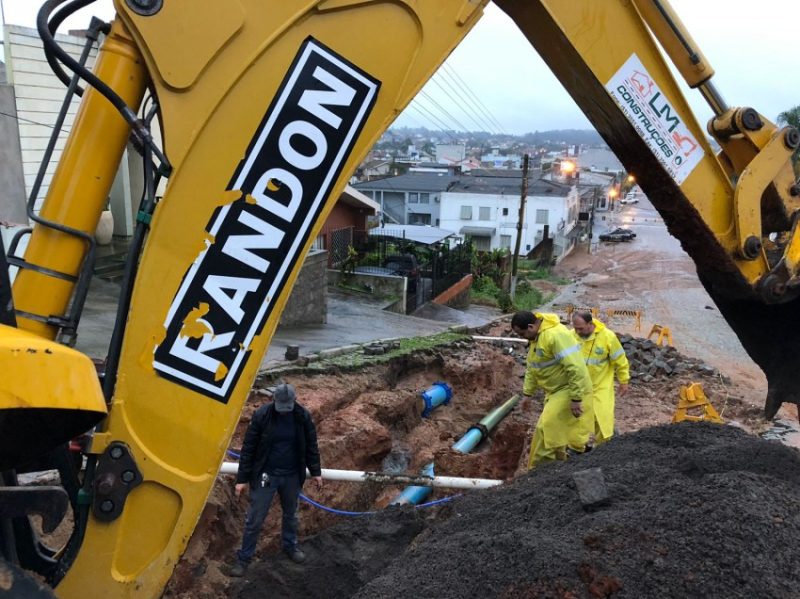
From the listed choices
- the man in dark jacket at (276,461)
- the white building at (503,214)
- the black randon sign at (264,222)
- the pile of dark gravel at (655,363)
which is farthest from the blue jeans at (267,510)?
the white building at (503,214)

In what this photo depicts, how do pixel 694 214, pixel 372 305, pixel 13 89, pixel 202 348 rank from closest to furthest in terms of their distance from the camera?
1. pixel 202 348
2. pixel 694 214
3. pixel 13 89
4. pixel 372 305

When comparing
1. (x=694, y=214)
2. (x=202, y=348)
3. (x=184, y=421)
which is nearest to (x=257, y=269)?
(x=202, y=348)

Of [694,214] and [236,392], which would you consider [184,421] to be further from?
[694,214]

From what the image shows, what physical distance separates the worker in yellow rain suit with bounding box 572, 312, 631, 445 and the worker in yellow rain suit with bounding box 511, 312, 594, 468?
42 centimetres

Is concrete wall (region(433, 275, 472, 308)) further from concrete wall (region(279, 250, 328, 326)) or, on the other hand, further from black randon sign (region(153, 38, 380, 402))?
black randon sign (region(153, 38, 380, 402))

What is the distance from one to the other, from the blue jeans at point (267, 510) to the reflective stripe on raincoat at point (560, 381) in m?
2.44

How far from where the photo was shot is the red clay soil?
492 centimetres

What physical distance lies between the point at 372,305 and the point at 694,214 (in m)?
13.0

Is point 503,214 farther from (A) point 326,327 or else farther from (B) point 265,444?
(B) point 265,444

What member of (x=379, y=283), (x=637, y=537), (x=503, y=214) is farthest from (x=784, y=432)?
Result: (x=503, y=214)

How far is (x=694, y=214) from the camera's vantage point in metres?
3.45

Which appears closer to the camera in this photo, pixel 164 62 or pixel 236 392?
pixel 164 62

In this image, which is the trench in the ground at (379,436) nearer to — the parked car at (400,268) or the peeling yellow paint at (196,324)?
the peeling yellow paint at (196,324)

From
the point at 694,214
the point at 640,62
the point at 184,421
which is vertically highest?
the point at 640,62
